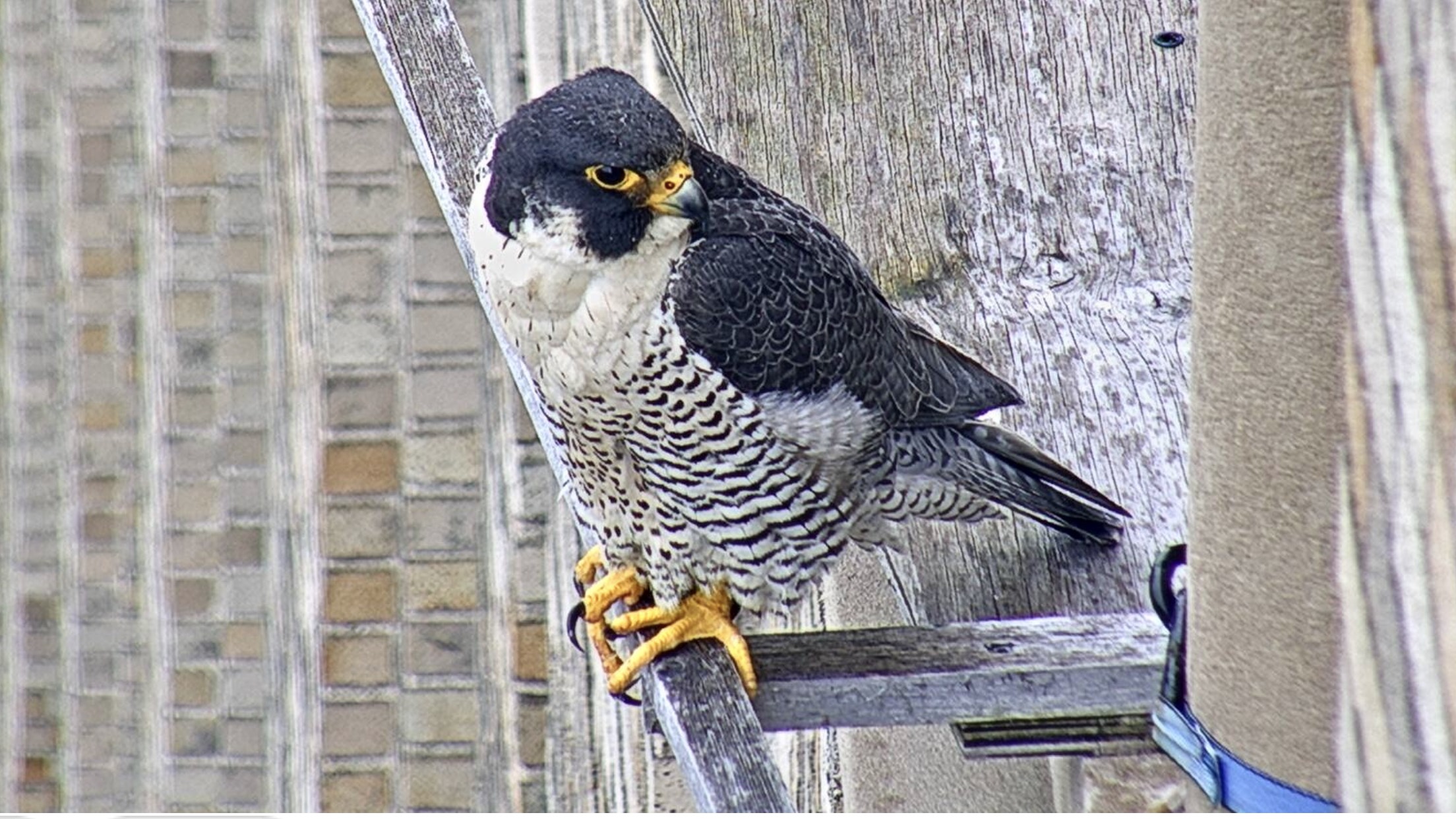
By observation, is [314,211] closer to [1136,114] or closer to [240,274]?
[240,274]

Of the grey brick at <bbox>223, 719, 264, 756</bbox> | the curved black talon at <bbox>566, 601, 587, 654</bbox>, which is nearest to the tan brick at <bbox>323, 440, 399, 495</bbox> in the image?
the grey brick at <bbox>223, 719, 264, 756</bbox>

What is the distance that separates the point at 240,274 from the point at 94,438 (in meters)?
0.91

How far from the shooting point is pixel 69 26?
17.4 feet

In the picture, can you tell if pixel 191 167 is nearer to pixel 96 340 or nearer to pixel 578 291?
pixel 96 340

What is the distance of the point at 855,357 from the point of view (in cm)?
230

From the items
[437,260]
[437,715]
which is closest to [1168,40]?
[437,260]

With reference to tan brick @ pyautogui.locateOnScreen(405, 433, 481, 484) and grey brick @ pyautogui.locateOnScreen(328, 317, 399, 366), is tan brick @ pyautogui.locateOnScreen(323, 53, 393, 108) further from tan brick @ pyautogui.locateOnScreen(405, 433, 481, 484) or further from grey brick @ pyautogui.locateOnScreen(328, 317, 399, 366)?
tan brick @ pyautogui.locateOnScreen(405, 433, 481, 484)

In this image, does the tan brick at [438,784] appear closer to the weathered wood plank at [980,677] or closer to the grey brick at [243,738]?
the grey brick at [243,738]

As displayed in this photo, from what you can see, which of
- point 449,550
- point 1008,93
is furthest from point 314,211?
point 1008,93

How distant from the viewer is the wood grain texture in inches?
34.6

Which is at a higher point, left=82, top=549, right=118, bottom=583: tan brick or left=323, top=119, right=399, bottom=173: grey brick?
left=323, top=119, right=399, bottom=173: grey brick

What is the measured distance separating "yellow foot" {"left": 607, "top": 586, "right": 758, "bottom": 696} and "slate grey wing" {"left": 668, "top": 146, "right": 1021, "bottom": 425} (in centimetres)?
30

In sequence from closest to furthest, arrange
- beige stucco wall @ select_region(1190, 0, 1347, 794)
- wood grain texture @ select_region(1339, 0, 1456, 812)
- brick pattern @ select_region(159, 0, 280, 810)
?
wood grain texture @ select_region(1339, 0, 1456, 812), beige stucco wall @ select_region(1190, 0, 1347, 794), brick pattern @ select_region(159, 0, 280, 810)

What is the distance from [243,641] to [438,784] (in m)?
0.84
